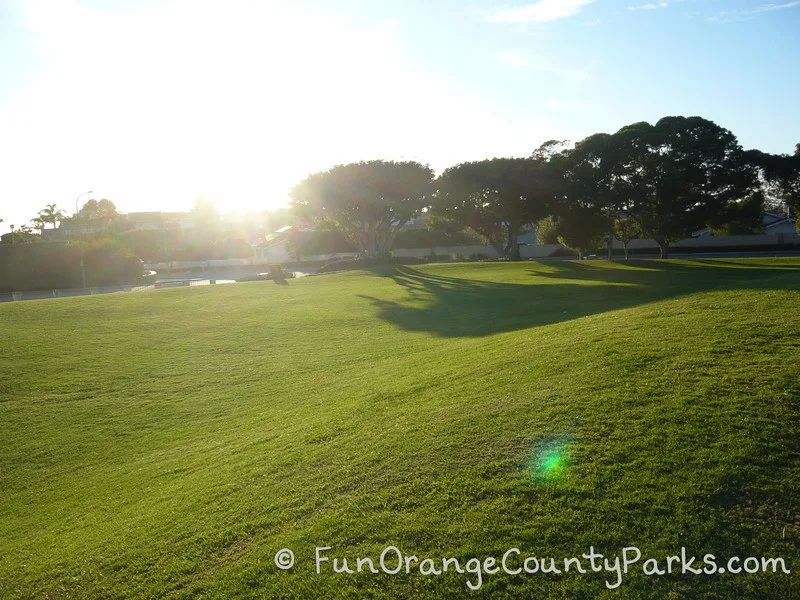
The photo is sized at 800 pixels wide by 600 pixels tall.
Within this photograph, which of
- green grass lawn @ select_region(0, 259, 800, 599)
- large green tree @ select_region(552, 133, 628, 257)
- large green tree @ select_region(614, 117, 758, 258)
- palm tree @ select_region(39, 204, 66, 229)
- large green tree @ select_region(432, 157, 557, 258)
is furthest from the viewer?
palm tree @ select_region(39, 204, 66, 229)

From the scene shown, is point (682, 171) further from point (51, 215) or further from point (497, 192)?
point (51, 215)

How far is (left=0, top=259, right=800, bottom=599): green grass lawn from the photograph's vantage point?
569cm

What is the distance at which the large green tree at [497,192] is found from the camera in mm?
56444

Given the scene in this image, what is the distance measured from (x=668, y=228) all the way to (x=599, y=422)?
1923 inches

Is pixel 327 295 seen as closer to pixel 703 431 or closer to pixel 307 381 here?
pixel 307 381

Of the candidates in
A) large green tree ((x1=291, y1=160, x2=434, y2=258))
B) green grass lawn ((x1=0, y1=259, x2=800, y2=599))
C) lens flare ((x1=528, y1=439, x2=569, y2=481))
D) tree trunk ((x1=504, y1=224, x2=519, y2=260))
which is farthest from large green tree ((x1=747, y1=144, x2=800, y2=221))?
lens flare ((x1=528, y1=439, x2=569, y2=481))

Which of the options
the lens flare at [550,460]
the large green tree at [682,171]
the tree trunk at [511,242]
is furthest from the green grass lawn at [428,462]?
the tree trunk at [511,242]

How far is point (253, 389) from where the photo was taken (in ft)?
53.5

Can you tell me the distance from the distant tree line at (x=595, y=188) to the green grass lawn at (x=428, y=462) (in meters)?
37.5

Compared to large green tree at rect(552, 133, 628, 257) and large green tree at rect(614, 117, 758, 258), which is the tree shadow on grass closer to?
large green tree at rect(614, 117, 758, 258)

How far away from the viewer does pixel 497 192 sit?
2301 inches

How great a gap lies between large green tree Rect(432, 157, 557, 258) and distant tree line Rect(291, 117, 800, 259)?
96 millimetres

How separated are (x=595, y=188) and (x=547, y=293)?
2403 cm

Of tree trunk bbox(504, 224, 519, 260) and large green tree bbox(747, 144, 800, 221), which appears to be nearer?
large green tree bbox(747, 144, 800, 221)
